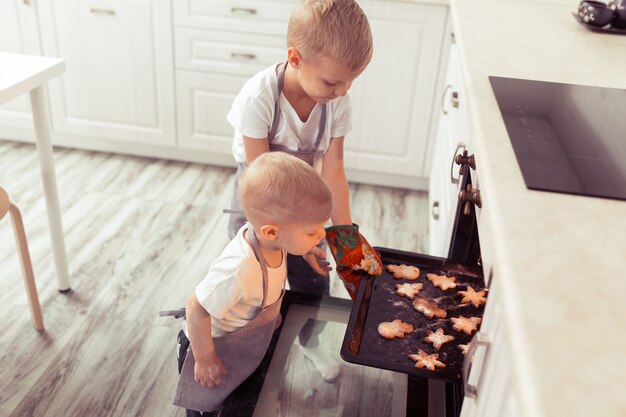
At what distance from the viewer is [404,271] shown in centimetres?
120

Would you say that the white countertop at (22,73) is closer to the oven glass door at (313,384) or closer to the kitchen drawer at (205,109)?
the oven glass door at (313,384)

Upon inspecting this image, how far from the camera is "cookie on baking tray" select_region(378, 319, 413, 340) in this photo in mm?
1051

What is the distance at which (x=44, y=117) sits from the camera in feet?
5.65

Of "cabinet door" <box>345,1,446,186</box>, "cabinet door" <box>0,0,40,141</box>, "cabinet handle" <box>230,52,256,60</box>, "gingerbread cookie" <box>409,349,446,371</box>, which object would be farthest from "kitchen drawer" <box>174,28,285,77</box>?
"gingerbread cookie" <box>409,349,446,371</box>

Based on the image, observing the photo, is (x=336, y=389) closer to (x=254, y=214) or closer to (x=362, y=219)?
(x=254, y=214)

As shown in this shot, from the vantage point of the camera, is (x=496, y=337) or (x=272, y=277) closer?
(x=496, y=337)

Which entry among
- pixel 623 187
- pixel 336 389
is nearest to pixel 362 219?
pixel 336 389

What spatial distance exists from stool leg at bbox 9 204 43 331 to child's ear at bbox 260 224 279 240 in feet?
2.80

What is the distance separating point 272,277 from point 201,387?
23cm

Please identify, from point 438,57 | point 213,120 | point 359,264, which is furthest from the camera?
point 213,120

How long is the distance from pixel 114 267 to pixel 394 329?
4.41 feet

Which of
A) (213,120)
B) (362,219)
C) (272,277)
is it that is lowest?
(362,219)

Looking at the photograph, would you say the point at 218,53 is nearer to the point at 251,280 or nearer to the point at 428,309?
the point at 251,280

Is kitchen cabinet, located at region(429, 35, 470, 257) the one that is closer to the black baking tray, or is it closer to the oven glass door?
the black baking tray
